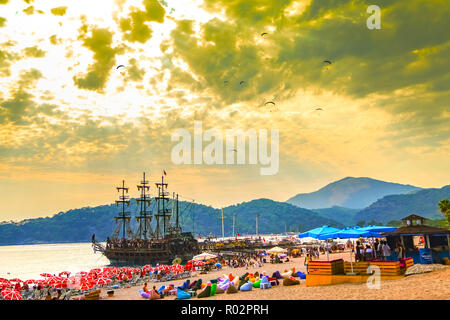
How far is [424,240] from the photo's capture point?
62.4ft

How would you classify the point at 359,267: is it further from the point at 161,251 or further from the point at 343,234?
the point at 161,251

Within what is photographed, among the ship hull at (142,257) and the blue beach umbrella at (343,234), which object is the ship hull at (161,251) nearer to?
the ship hull at (142,257)

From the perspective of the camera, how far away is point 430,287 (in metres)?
11.3

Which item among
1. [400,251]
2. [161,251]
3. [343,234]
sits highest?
[343,234]

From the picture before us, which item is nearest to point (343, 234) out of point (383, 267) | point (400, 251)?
point (383, 267)

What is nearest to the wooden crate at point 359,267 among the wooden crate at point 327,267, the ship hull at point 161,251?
the wooden crate at point 327,267

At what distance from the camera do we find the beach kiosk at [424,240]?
1756 centimetres

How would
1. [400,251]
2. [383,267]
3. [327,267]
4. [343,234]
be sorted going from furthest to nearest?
1. [400,251]
2. [343,234]
3. [327,267]
4. [383,267]

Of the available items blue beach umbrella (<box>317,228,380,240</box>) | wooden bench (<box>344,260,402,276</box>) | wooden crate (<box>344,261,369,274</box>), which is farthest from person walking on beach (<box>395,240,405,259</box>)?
wooden crate (<box>344,261,369,274</box>)

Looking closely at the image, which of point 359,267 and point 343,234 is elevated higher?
point 343,234
